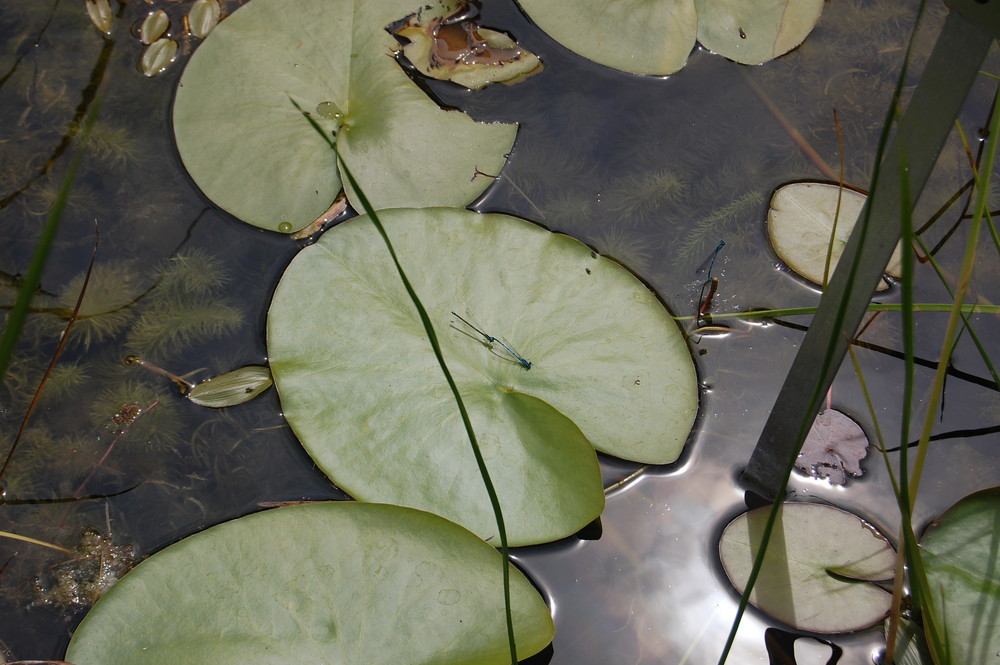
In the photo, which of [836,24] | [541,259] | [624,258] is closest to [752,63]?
[836,24]

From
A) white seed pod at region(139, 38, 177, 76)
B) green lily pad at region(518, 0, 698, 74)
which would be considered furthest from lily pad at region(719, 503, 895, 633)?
white seed pod at region(139, 38, 177, 76)

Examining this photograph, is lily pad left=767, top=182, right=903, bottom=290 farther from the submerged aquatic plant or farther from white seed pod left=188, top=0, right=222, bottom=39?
white seed pod left=188, top=0, right=222, bottom=39

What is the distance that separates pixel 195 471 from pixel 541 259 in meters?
0.95

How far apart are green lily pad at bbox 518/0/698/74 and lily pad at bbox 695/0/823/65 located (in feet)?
0.17

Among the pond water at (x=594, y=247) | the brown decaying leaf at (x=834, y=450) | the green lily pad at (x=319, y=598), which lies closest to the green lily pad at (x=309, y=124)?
the pond water at (x=594, y=247)

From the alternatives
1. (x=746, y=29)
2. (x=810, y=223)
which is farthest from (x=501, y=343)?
(x=746, y=29)

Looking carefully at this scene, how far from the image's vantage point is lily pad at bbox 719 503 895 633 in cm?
154

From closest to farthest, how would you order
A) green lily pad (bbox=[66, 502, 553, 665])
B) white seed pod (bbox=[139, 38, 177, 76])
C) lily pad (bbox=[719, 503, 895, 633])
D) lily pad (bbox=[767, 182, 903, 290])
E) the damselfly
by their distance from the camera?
green lily pad (bbox=[66, 502, 553, 665]) → lily pad (bbox=[719, 503, 895, 633]) → the damselfly → lily pad (bbox=[767, 182, 903, 290]) → white seed pod (bbox=[139, 38, 177, 76])

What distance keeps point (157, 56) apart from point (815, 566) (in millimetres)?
2224

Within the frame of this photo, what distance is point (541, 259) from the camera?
5.89 feet

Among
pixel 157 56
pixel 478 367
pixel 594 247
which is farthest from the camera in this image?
pixel 157 56

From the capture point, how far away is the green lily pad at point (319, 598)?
1.37m

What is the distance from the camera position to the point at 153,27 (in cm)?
223

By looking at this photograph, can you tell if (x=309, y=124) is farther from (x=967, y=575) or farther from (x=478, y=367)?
(x=967, y=575)
